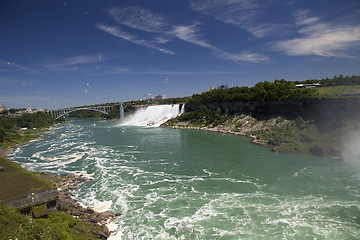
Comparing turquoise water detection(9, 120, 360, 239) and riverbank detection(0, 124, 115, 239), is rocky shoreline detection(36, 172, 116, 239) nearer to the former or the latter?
riverbank detection(0, 124, 115, 239)

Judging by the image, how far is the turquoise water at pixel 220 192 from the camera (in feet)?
37.0

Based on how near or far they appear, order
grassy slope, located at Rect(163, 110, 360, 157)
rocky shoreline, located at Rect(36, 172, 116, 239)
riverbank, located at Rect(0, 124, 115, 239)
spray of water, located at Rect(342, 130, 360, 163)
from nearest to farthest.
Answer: riverbank, located at Rect(0, 124, 115, 239) < rocky shoreline, located at Rect(36, 172, 116, 239) < spray of water, located at Rect(342, 130, 360, 163) < grassy slope, located at Rect(163, 110, 360, 157)

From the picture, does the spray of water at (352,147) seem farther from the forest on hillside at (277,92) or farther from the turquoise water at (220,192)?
the forest on hillside at (277,92)

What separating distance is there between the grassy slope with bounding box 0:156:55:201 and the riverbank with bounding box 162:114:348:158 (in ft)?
80.9

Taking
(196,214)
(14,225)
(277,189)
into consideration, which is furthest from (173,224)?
(277,189)

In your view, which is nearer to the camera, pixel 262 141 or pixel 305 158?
pixel 305 158

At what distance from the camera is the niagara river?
Result: 11273 millimetres

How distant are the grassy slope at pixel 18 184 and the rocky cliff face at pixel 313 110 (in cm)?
3330

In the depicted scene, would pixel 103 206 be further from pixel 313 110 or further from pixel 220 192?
pixel 313 110

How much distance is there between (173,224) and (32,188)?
30.6ft

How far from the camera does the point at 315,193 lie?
14.9 meters

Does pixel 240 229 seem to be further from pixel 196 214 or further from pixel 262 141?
pixel 262 141

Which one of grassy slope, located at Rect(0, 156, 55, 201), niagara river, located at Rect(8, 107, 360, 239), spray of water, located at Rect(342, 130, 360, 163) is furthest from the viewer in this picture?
spray of water, located at Rect(342, 130, 360, 163)

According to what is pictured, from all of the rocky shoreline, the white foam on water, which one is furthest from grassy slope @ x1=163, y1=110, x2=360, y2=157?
the rocky shoreline
